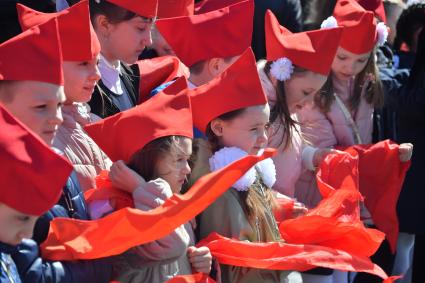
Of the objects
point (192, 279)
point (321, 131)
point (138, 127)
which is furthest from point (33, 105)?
point (321, 131)

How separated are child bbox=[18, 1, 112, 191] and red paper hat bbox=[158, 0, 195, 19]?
4.05 ft

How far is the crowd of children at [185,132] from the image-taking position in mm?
2975

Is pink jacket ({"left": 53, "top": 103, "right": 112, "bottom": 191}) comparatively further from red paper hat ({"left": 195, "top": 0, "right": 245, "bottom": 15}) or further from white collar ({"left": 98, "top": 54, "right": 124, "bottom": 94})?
red paper hat ({"left": 195, "top": 0, "right": 245, "bottom": 15})

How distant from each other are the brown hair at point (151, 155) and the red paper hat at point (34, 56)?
45 centimetres

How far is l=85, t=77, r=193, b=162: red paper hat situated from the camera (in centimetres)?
332

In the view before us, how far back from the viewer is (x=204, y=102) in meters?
3.75

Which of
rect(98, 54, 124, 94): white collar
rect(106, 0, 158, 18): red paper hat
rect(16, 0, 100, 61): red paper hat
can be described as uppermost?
rect(16, 0, 100, 61): red paper hat

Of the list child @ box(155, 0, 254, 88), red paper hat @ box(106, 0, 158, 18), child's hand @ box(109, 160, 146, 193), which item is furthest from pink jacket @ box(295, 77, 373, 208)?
child's hand @ box(109, 160, 146, 193)

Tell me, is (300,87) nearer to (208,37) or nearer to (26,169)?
(208,37)

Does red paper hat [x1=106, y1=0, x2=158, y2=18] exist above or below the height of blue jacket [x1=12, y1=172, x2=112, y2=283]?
above

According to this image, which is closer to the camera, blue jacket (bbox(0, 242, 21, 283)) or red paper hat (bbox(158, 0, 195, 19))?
blue jacket (bbox(0, 242, 21, 283))

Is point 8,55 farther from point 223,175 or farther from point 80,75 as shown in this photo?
point 223,175

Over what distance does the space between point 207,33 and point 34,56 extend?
57.2 inches

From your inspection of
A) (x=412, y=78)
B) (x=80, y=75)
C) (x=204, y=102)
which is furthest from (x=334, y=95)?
(x=80, y=75)
